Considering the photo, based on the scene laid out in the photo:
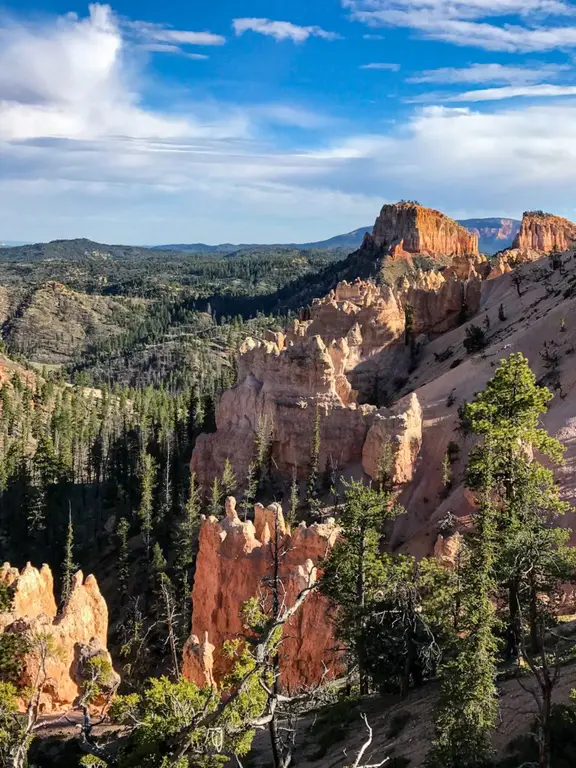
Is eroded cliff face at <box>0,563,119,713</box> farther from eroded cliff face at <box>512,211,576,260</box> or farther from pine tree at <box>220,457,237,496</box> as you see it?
eroded cliff face at <box>512,211,576,260</box>

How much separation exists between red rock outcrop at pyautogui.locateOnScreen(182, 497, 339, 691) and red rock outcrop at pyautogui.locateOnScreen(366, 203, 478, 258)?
155164mm

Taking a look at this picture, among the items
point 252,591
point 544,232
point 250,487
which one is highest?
point 544,232

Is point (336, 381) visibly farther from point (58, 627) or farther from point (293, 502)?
point (58, 627)

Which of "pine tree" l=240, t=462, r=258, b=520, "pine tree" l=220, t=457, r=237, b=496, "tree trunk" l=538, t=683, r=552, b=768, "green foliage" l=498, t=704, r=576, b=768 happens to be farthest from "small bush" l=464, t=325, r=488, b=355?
"tree trunk" l=538, t=683, r=552, b=768

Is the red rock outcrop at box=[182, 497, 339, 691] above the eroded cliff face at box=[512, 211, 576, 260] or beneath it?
beneath

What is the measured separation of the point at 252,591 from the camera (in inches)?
1231

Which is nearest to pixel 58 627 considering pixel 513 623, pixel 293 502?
pixel 293 502

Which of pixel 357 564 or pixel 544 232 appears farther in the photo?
pixel 544 232

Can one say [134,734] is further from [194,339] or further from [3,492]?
[194,339]

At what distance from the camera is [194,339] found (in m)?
182

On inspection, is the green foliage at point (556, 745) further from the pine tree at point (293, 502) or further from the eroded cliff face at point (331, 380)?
the pine tree at point (293, 502)

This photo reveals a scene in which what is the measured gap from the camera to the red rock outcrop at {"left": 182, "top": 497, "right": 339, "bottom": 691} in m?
27.0

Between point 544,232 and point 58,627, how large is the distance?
6038 inches

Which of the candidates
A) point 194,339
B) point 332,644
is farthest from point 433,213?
point 332,644
